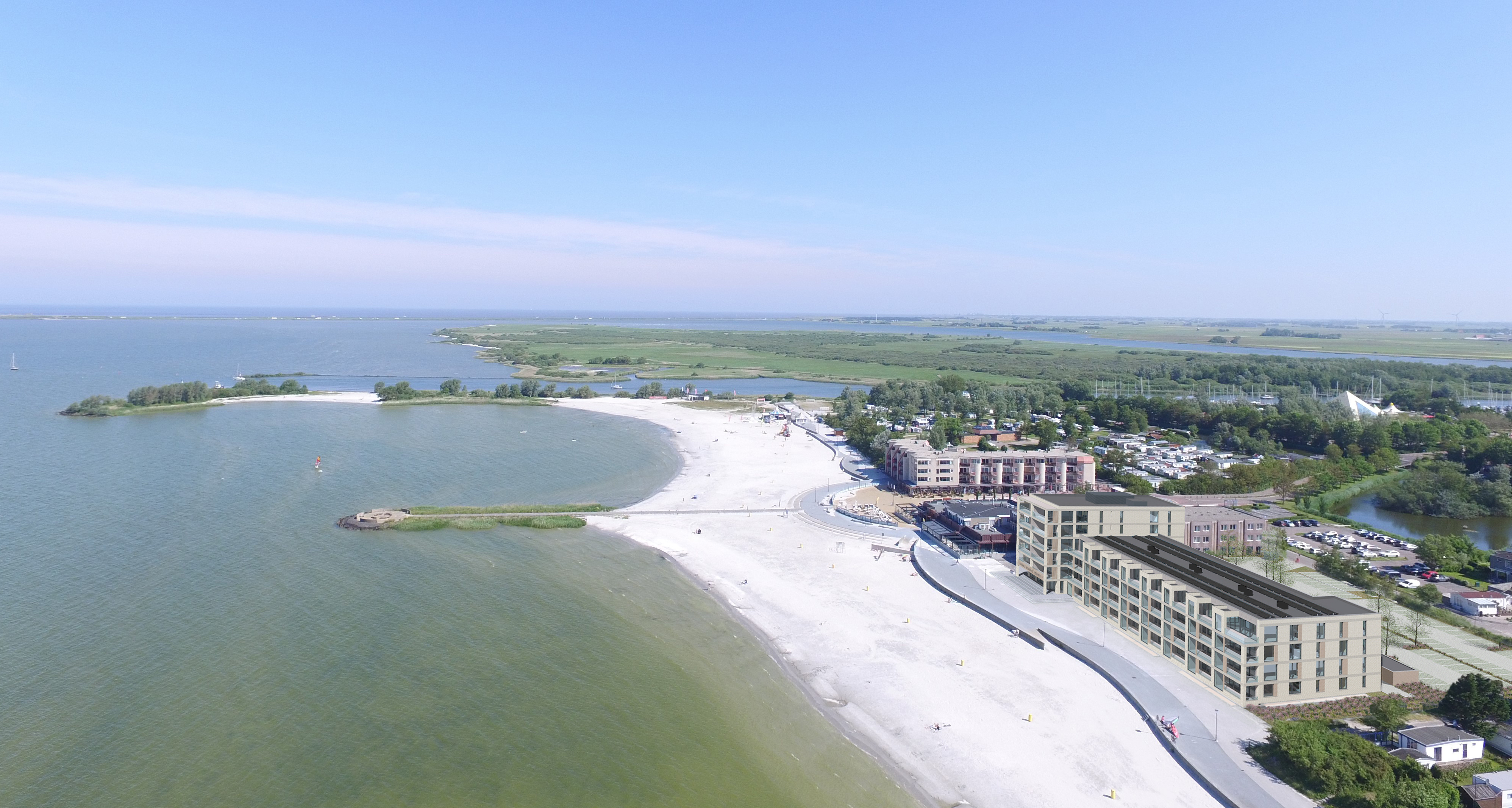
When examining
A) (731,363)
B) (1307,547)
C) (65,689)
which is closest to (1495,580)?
(1307,547)

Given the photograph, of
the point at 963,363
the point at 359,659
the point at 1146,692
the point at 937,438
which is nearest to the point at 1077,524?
the point at 1146,692

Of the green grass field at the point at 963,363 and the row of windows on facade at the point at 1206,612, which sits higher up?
the green grass field at the point at 963,363

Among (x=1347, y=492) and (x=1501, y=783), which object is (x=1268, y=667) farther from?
(x=1347, y=492)

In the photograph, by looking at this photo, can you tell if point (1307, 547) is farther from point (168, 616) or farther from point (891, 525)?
point (168, 616)

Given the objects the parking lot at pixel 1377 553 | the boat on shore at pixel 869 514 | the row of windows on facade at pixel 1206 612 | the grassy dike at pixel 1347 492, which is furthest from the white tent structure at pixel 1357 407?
the row of windows on facade at pixel 1206 612

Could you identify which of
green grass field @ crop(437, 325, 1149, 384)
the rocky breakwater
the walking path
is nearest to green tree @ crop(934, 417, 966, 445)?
the walking path

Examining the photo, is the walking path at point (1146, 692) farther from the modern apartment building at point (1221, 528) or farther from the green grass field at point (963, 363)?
the green grass field at point (963, 363)

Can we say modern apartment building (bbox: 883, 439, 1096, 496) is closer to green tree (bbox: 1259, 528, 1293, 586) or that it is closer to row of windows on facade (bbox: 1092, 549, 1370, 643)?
green tree (bbox: 1259, 528, 1293, 586)
